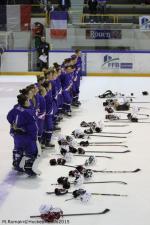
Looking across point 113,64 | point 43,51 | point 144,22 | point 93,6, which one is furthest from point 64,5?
point 113,64

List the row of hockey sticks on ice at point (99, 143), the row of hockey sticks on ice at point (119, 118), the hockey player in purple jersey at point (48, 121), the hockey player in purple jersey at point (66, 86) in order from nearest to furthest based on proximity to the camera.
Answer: the hockey player in purple jersey at point (48, 121) < the row of hockey sticks on ice at point (99, 143) < the hockey player in purple jersey at point (66, 86) < the row of hockey sticks on ice at point (119, 118)

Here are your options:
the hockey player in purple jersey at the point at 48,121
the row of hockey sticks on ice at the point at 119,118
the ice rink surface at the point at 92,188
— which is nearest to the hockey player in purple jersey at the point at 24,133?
the ice rink surface at the point at 92,188

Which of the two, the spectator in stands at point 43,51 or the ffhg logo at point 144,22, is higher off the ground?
the ffhg logo at point 144,22

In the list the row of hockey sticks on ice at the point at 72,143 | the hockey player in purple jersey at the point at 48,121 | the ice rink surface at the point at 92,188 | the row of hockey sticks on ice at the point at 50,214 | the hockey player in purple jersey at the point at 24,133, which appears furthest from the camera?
the hockey player in purple jersey at the point at 48,121

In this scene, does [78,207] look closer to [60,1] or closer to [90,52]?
[90,52]

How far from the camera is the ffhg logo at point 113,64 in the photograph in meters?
19.3

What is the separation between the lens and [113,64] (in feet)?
63.6

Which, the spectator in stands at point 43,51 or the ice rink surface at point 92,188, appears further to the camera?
the spectator in stands at point 43,51

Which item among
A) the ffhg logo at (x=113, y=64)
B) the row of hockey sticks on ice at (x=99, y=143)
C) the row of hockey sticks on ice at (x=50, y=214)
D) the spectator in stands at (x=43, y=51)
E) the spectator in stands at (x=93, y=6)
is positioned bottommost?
the row of hockey sticks on ice at (x=99, y=143)

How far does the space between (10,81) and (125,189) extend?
38.5 ft

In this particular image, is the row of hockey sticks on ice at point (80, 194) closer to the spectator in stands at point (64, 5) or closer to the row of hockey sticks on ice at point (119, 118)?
the row of hockey sticks on ice at point (119, 118)

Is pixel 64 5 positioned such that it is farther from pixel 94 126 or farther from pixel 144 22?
pixel 94 126

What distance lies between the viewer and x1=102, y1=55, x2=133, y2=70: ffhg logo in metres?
19.3

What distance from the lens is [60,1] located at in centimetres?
2314
